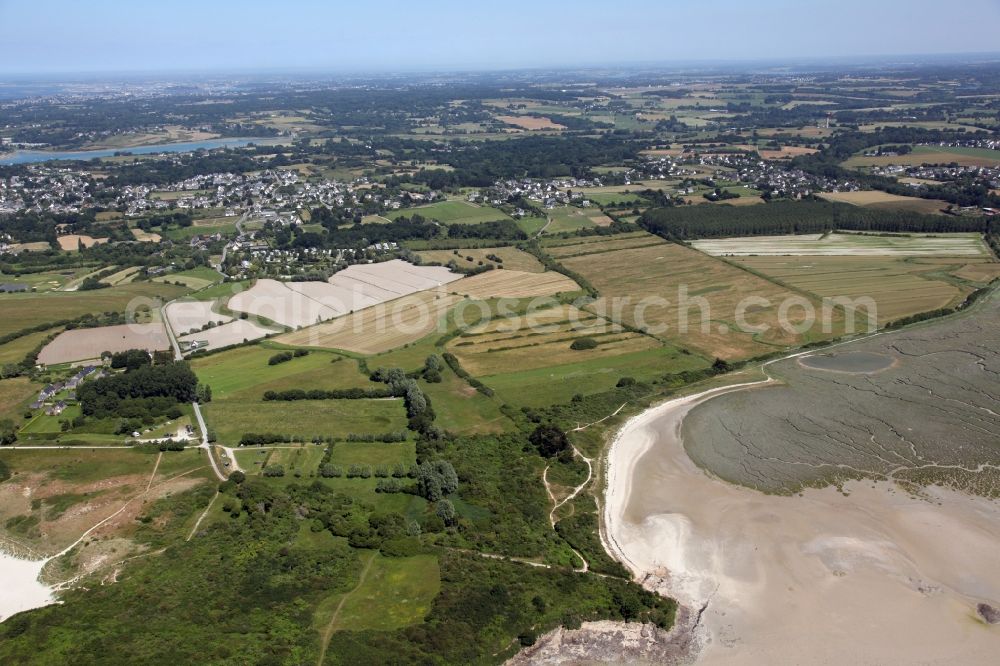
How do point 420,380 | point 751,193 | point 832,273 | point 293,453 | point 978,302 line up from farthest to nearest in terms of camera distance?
point 751,193 → point 832,273 → point 978,302 → point 420,380 → point 293,453

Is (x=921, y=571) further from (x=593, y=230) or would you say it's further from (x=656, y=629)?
(x=593, y=230)

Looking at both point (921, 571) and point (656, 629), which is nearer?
point (656, 629)

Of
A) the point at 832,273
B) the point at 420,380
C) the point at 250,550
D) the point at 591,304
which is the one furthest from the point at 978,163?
the point at 250,550

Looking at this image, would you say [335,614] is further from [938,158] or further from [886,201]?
[938,158]

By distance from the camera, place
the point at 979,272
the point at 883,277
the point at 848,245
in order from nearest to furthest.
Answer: the point at 883,277 → the point at 979,272 → the point at 848,245

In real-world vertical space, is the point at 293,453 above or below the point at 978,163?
below

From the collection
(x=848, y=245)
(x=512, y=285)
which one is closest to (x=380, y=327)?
(x=512, y=285)

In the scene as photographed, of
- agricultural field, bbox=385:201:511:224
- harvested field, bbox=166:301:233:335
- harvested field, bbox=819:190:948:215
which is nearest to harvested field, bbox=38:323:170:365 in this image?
harvested field, bbox=166:301:233:335
